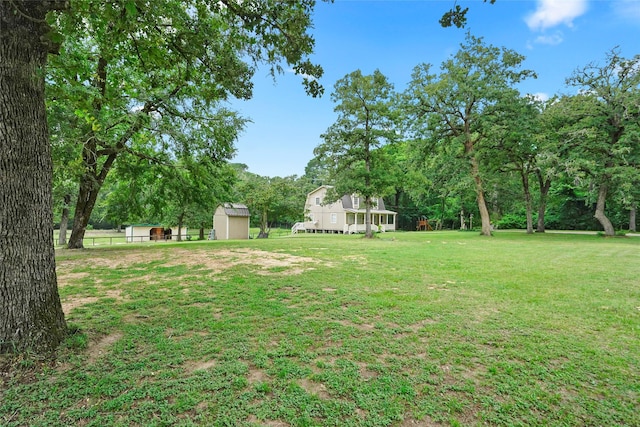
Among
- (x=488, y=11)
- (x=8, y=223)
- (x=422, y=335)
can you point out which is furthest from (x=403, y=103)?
(x=8, y=223)

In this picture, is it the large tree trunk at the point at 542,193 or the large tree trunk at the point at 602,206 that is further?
the large tree trunk at the point at 542,193

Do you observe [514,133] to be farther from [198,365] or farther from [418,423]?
[198,365]

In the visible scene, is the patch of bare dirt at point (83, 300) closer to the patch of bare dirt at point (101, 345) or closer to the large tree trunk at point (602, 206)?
the patch of bare dirt at point (101, 345)

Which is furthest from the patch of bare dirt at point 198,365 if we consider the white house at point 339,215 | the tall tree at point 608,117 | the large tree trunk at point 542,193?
the white house at point 339,215

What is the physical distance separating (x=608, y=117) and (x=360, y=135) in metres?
13.8

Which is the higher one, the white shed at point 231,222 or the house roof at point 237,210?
the house roof at point 237,210

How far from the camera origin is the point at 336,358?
268 centimetres

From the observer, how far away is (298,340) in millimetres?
3025

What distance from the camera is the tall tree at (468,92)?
1706 centimetres

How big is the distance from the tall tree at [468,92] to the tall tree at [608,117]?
315 centimetres

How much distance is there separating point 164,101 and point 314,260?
21.8ft

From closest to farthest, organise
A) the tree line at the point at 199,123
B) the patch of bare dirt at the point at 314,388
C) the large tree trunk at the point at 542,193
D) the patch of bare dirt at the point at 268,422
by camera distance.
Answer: the patch of bare dirt at the point at 268,422
the patch of bare dirt at the point at 314,388
the tree line at the point at 199,123
the large tree trunk at the point at 542,193

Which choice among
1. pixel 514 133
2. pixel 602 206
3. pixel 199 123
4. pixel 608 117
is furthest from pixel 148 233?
pixel 608 117

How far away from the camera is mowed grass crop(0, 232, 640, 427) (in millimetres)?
1991
